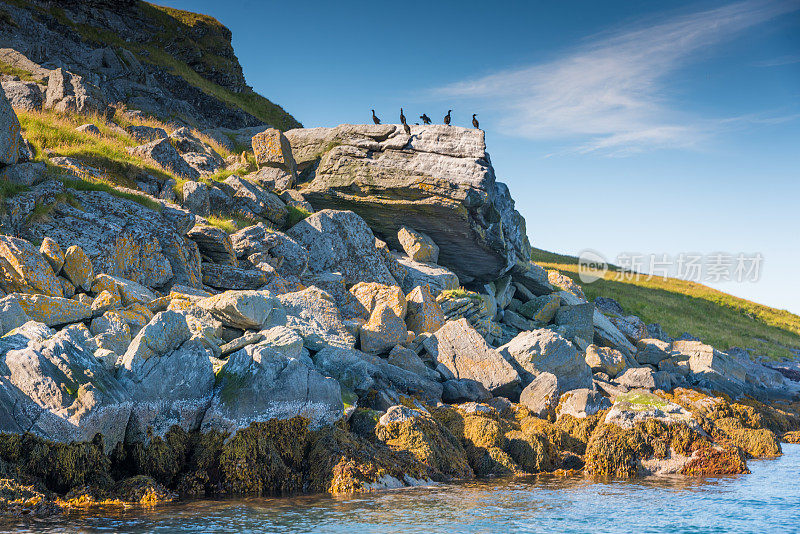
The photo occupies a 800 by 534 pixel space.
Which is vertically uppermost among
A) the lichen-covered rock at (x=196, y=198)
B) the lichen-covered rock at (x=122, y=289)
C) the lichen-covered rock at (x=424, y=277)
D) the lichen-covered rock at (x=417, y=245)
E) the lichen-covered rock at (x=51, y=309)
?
the lichen-covered rock at (x=196, y=198)

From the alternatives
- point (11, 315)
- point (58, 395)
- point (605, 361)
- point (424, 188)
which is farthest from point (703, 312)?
point (58, 395)

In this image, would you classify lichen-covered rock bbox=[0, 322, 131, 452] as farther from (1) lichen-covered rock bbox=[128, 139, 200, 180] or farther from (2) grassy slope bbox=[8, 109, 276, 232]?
(1) lichen-covered rock bbox=[128, 139, 200, 180]

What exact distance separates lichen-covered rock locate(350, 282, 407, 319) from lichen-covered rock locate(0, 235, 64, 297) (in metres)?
10.5

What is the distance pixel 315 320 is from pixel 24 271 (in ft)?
25.9

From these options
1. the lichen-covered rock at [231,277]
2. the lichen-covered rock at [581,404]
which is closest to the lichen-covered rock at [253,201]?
the lichen-covered rock at [231,277]

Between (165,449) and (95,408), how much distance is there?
1.63m

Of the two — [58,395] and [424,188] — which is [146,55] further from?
[58,395]

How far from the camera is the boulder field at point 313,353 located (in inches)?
446

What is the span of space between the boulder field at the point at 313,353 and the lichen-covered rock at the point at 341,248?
10 cm

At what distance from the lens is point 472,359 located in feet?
64.8

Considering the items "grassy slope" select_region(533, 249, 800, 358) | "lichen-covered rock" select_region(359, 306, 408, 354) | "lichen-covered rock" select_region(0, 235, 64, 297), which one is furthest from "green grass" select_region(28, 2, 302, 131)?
"grassy slope" select_region(533, 249, 800, 358)

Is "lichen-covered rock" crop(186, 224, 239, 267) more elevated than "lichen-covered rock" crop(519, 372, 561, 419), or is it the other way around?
"lichen-covered rock" crop(186, 224, 239, 267)

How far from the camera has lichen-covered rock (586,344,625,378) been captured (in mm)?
A: 25322

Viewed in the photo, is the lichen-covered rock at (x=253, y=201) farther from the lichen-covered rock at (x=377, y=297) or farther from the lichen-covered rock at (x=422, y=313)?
the lichen-covered rock at (x=422, y=313)
